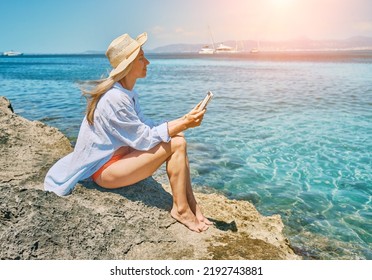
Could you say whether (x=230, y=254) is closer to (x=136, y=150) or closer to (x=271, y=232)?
(x=271, y=232)

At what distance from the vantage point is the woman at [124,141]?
3.39m

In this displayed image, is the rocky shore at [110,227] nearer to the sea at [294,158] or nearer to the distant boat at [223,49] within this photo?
the sea at [294,158]

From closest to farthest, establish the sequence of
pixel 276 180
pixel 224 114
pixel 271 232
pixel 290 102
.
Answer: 1. pixel 271 232
2. pixel 276 180
3. pixel 224 114
4. pixel 290 102

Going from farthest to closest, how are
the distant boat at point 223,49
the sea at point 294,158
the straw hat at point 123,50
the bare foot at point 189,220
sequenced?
the distant boat at point 223,49 → the sea at point 294,158 → the bare foot at point 189,220 → the straw hat at point 123,50

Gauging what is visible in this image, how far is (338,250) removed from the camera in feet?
15.3

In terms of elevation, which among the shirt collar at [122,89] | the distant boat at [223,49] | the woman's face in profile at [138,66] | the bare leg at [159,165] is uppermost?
the woman's face in profile at [138,66]

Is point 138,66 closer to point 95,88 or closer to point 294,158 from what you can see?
point 95,88

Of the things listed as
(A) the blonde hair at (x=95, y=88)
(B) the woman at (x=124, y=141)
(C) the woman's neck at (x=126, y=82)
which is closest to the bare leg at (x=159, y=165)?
(B) the woman at (x=124, y=141)

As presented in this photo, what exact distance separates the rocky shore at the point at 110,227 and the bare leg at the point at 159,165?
0.85 feet

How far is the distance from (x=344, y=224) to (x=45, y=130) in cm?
511

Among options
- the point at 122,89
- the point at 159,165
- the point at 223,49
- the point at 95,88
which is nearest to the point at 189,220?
the point at 159,165

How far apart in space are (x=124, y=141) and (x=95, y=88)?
571mm

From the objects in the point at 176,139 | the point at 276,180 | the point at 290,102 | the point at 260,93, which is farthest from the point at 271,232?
the point at 260,93

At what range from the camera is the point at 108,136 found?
11.4 ft
